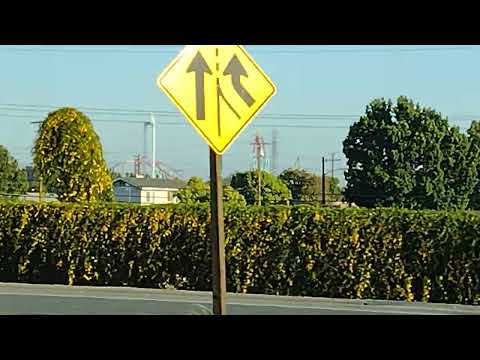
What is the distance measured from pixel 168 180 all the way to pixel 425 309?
50.2 meters

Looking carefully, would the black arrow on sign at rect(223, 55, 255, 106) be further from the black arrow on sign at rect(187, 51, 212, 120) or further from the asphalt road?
the asphalt road

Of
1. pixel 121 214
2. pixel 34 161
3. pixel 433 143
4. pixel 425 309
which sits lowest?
pixel 425 309

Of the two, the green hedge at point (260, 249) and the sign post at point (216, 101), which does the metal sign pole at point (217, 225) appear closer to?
the sign post at point (216, 101)

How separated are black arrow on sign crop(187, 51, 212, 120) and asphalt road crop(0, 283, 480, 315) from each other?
18.2 ft

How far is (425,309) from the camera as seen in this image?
1084 centimetres

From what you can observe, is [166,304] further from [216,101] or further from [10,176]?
[10,176]

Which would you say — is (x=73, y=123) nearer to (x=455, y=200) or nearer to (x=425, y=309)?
(x=425, y=309)

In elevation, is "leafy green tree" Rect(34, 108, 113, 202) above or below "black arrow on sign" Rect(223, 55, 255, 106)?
above

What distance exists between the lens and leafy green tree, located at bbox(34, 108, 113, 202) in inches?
639

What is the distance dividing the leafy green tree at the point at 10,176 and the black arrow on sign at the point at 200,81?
37.4m

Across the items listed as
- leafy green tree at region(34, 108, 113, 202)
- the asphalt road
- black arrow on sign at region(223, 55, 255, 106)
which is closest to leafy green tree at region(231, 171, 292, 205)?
leafy green tree at region(34, 108, 113, 202)

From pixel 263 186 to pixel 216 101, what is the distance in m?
36.0

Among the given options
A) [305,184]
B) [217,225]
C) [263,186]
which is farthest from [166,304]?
[305,184]
